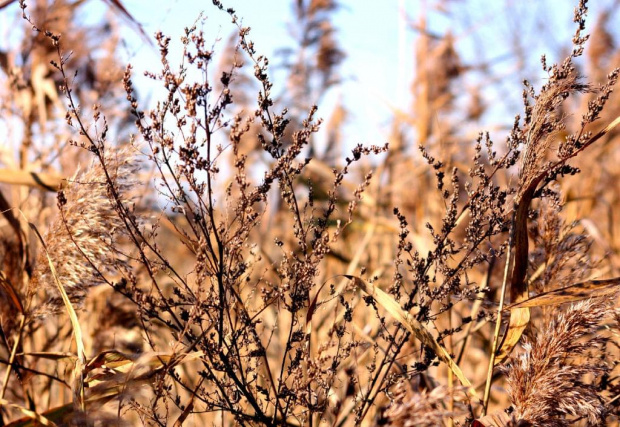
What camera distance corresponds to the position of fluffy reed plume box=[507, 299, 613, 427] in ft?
3.57

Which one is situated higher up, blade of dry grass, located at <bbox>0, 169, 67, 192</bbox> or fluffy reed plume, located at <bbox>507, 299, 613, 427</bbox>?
blade of dry grass, located at <bbox>0, 169, 67, 192</bbox>

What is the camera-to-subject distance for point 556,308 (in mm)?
1395

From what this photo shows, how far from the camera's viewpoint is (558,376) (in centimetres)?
111

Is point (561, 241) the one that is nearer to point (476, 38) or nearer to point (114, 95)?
point (114, 95)

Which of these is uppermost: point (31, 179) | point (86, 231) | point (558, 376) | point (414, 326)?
point (31, 179)

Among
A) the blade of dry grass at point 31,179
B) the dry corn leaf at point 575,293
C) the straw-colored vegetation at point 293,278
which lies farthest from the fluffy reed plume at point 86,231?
the dry corn leaf at point 575,293

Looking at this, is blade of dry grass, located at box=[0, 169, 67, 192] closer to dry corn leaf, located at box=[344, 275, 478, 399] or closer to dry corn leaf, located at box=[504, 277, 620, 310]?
dry corn leaf, located at box=[344, 275, 478, 399]

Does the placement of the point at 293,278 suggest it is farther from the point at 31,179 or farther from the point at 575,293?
the point at 31,179

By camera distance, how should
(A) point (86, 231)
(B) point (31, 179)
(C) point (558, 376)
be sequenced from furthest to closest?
(B) point (31, 179) < (A) point (86, 231) < (C) point (558, 376)

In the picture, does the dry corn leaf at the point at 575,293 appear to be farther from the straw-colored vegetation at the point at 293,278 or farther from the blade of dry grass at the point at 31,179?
the blade of dry grass at the point at 31,179

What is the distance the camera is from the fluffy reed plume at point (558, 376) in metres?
1.09

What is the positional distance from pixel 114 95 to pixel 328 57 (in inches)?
157

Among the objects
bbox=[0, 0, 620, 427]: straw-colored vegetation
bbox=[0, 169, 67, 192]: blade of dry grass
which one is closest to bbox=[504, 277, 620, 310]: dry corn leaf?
bbox=[0, 0, 620, 427]: straw-colored vegetation

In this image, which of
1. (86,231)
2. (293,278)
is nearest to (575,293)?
(293,278)
